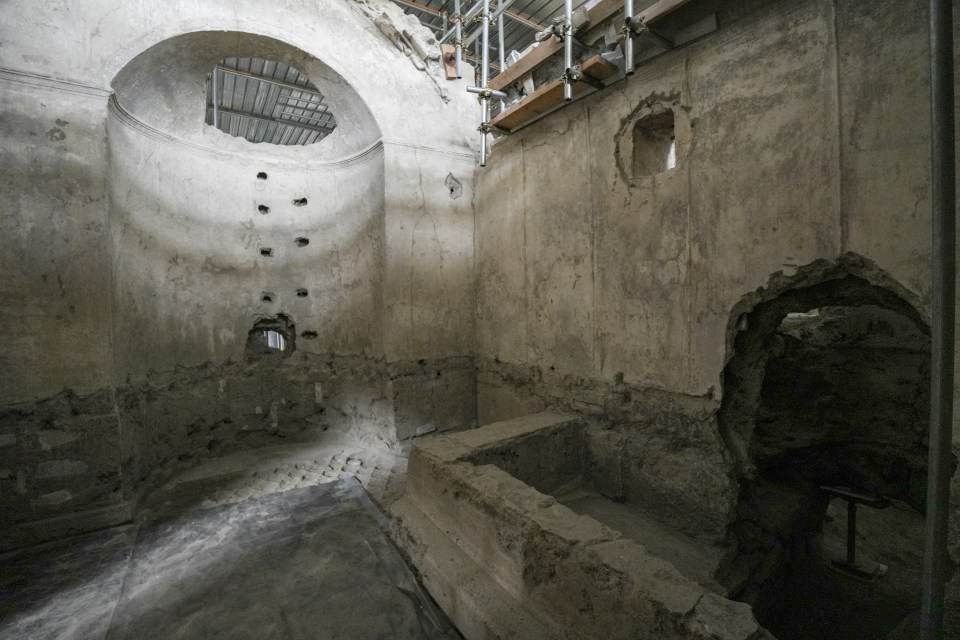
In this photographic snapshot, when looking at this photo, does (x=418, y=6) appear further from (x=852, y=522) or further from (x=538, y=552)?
(x=852, y=522)

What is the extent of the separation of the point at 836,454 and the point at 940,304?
4.66 meters

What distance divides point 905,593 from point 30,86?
9.79 meters

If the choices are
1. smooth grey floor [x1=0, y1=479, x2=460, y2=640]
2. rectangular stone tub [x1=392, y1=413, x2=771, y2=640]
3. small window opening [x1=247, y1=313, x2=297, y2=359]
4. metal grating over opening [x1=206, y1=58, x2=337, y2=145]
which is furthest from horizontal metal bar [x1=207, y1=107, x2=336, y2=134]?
rectangular stone tub [x1=392, y1=413, x2=771, y2=640]

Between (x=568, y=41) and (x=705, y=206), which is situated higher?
(x=568, y=41)

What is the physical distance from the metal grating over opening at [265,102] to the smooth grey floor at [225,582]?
17.1 feet

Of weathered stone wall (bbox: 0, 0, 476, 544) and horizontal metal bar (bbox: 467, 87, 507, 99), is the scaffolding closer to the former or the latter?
horizontal metal bar (bbox: 467, 87, 507, 99)

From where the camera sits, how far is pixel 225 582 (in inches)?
114

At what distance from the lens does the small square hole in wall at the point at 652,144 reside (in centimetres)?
364

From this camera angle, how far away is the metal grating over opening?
23.3 ft

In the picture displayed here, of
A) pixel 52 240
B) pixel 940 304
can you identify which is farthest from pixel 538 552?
pixel 52 240

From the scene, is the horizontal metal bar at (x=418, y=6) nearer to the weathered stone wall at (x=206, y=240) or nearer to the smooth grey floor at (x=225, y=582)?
the weathered stone wall at (x=206, y=240)

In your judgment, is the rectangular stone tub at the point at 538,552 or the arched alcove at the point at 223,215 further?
the arched alcove at the point at 223,215

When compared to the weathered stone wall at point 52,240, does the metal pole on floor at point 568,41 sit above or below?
above

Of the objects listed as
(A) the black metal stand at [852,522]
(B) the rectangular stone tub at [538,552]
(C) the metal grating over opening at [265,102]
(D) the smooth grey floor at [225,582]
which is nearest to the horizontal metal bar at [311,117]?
(C) the metal grating over opening at [265,102]
